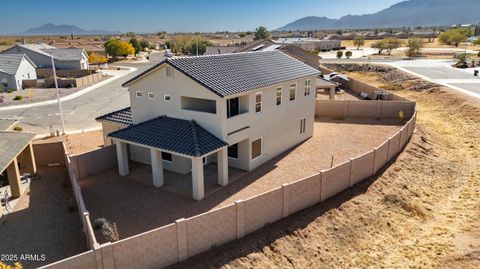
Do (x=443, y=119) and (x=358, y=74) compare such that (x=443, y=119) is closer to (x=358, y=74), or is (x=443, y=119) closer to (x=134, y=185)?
(x=134, y=185)

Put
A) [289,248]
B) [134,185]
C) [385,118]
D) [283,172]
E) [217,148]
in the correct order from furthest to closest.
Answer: [385,118] < [283,172] < [134,185] < [217,148] < [289,248]

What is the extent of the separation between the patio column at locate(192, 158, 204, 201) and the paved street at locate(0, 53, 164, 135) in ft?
66.0

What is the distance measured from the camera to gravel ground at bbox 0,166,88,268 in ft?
48.8

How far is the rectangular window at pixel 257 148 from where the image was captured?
882 inches

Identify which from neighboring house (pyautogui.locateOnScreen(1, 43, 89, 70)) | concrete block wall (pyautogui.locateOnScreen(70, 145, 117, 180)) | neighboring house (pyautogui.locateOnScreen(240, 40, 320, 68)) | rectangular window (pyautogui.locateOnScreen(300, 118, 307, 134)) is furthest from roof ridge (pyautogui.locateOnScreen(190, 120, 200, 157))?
neighboring house (pyautogui.locateOnScreen(1, 43, 89, 70))

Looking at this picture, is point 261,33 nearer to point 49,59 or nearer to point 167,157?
point 49,59

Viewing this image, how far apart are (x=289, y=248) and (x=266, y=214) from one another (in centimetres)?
169

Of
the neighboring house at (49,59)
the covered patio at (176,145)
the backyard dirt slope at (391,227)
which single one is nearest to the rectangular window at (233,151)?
the covered patio at (176,145)

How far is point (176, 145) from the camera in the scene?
61.1 ft

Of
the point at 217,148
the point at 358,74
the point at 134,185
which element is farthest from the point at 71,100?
the point at 358,74

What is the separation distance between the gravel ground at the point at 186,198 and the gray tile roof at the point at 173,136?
2.54 metres

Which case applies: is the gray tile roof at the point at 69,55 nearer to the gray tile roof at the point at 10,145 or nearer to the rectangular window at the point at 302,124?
the gray tile roof at the point at 10,145

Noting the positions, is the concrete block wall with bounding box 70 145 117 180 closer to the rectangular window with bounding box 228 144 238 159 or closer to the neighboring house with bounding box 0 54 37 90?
the rectangular window with bounding box 228 144 238 159

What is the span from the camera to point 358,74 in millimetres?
71000
